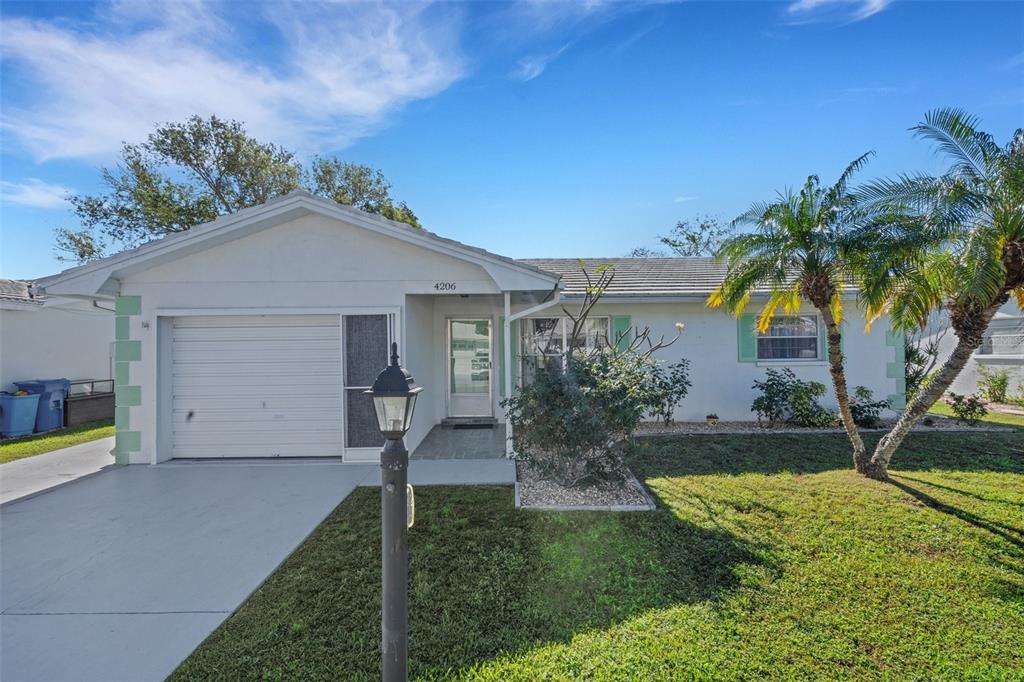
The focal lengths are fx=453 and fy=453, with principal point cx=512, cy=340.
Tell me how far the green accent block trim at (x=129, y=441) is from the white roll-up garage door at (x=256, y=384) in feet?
1.63

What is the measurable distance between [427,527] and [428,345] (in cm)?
568

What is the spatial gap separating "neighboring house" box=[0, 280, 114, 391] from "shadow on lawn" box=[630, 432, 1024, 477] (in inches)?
492

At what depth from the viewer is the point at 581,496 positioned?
19.8 ft

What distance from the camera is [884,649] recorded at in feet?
9.93

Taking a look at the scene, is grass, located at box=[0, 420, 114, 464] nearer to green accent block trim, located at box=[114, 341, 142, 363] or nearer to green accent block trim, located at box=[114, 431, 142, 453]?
green accent block trim, located at box=[114, 431, 142, 453]

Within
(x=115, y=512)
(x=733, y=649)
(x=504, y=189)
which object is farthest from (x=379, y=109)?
(x=733, y=649)

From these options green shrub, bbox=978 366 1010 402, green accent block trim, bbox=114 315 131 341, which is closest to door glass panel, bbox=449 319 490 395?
green accent block trim, bbox=114 315 131 341

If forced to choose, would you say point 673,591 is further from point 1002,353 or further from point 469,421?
point 1002,353

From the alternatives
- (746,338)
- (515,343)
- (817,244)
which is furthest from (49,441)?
(746,338)

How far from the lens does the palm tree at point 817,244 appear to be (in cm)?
653

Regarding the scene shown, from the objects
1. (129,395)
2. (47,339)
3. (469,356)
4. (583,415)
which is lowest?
(583,415)

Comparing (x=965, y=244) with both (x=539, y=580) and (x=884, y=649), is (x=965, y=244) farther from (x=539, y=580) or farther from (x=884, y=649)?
(x=539, y=580)

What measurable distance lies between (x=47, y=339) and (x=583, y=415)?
50.8ft

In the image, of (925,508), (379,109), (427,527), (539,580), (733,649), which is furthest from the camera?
(379,109)
